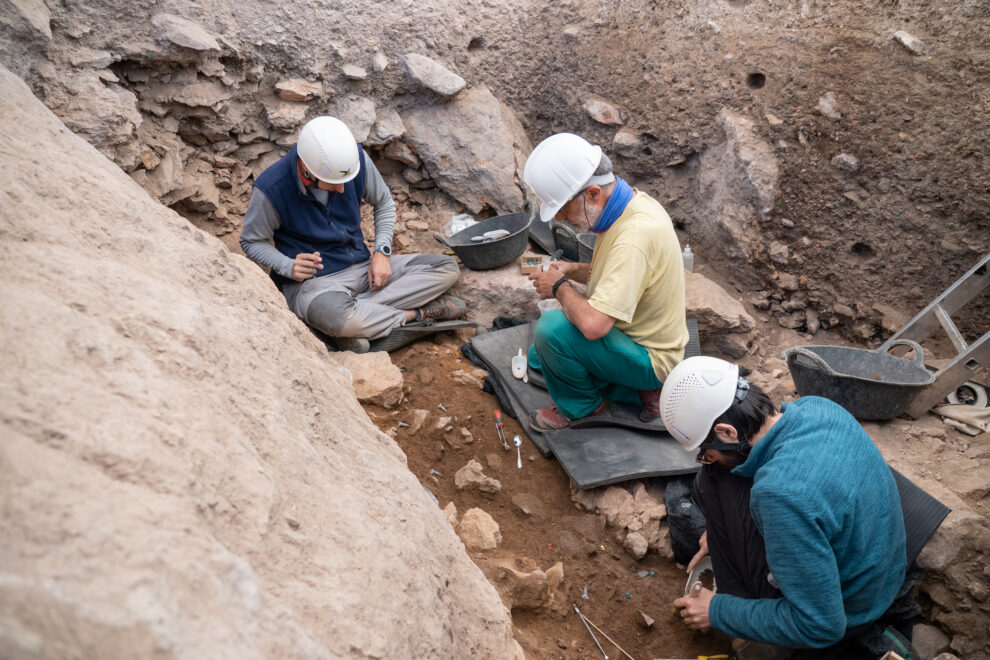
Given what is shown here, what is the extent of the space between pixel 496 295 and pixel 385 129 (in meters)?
1.82

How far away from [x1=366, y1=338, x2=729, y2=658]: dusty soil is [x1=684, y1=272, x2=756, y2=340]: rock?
1715 millimetres

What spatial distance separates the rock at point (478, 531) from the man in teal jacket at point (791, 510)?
891 millimetres

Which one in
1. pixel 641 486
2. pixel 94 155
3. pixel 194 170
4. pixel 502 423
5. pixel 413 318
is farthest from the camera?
pixel 194 170

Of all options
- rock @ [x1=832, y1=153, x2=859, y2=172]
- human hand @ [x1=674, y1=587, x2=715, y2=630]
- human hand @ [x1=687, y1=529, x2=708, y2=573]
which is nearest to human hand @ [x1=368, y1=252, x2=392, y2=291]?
human hand @ [x1=687, y1=529, x2=708, y2=573]

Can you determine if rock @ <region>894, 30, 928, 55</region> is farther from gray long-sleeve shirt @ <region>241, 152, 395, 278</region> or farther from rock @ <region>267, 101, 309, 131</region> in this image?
rock @ <region>267, 101, 309, 131</region>

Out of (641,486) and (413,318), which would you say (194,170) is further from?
(641,486)

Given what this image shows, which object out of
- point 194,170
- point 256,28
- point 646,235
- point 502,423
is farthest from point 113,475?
point 256,28

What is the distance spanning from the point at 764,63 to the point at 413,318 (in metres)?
3.50

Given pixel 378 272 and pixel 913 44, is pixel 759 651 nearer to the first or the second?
pixel 378 272

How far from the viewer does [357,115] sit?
5.30 meters

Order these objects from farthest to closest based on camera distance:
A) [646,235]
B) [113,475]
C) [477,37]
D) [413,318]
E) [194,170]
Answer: [477,37] < [194,170] < [413,318] < [646,235] < [113,475]

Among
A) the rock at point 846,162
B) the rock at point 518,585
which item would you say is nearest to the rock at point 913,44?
the rock at point 846,162

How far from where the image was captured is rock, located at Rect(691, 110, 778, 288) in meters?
5.02

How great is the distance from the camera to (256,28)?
16.1 feet
